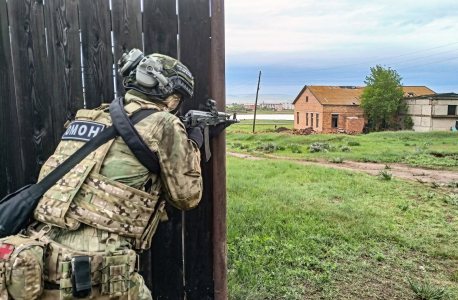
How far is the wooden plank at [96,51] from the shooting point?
2.71 metres

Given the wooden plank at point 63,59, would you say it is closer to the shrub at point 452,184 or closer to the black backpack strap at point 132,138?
the black backpack strap at point 132,138

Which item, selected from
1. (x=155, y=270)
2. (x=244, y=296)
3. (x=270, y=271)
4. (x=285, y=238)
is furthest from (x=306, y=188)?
(x=155, y=270)

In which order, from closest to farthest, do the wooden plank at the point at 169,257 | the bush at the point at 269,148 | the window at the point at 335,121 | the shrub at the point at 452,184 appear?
the wooden plank at the point at 169,257 → the shrub at the point at 452,184 → the bush at the point at 269,148 → the window at the point at 335,121

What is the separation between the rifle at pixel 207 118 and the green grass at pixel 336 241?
1629mm

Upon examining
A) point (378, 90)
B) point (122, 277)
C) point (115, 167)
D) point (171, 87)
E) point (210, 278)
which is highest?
point (378, 90)

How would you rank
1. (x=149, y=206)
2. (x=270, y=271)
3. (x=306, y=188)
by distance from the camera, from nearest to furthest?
1. (x=149, y=206)
2. (x=270, y=271)
3. (x=306, y=188)

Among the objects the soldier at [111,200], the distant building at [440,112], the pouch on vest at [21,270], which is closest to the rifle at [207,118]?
the soldier at [111,200]

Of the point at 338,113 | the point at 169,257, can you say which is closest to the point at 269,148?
the point at 169,257

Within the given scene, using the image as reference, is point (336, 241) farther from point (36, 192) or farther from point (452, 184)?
point (452, 184)

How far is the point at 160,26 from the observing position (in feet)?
9.10

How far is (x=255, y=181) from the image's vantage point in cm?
859

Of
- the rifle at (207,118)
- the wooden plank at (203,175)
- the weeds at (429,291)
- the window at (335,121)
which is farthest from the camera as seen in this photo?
the window at (335,121)

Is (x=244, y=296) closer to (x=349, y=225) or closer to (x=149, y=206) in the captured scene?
(x=149, y=206)

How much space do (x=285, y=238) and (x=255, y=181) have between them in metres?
3.84
